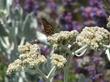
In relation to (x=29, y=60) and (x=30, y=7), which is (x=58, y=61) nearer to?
(x=29, y=60)

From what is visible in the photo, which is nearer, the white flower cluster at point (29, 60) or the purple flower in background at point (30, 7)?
the white flower cluster at point (29, 60)

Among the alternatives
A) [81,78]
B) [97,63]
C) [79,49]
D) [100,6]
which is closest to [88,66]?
[97,63]

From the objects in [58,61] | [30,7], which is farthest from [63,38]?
[30,7]

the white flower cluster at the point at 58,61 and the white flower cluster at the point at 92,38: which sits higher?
the white flower cluster at the point at 92,38

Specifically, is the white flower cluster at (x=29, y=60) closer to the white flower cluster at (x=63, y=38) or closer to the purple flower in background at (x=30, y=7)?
the white flower cluster at (x=63, y=38)

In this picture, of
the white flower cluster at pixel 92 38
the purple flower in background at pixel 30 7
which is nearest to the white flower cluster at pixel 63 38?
the white flower cluster at pixel 92 38

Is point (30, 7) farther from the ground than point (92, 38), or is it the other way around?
point (30, 7)

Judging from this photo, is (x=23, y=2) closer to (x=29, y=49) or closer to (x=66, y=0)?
(x=66, y=0)

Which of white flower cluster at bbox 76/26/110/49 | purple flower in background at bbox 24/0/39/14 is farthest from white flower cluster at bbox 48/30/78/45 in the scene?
purple flower in background at bbox 24/0/39/14
